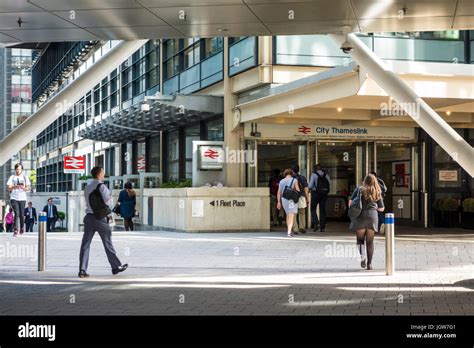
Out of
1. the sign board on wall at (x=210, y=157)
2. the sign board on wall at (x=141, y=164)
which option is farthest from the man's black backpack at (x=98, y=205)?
the sign board on wall at (x=141, y=164)

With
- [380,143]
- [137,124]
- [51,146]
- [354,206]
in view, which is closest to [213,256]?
[354,206]

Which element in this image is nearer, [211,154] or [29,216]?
[211,154]

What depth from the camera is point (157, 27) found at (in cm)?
1328

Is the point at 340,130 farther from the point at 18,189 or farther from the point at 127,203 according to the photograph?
the point at 18,189

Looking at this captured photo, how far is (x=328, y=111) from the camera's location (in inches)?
891

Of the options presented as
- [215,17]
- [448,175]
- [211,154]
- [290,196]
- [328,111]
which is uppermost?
[215,17]

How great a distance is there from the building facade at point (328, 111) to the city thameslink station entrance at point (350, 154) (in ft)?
0.11

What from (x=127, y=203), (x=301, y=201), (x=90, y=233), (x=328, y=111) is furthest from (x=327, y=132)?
(x=90, y=233)

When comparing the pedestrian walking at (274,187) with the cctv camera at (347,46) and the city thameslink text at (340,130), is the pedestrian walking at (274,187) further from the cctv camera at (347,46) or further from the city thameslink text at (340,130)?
the cctv camera at (347,46)

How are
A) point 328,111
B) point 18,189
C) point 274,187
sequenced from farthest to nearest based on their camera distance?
point 274,187 → point 328,111 → point 18,189

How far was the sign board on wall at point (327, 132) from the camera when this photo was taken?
2364cm

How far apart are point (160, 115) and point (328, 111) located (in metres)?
7.32

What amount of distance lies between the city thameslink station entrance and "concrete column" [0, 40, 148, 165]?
32.8 ft

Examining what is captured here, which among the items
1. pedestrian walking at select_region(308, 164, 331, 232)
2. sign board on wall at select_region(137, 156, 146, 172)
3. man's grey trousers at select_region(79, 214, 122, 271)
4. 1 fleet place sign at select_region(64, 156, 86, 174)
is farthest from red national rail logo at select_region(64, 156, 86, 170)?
man's grey trousers at select_region(79, 214, 122, 271)
